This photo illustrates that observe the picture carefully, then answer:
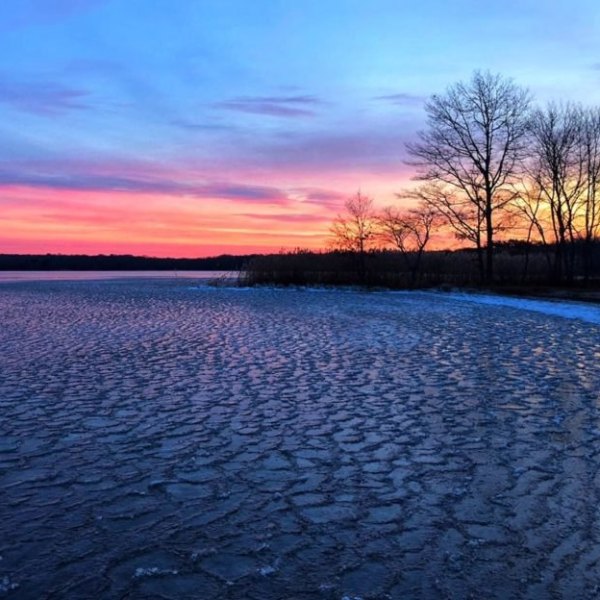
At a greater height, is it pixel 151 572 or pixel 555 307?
pixel 555 307

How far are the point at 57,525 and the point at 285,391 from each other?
4.68m

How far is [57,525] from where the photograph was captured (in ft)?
13.8

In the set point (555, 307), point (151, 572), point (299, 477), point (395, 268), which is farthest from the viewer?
point (395, 268)

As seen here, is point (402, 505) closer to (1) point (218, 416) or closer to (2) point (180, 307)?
(1) point (218, 416)

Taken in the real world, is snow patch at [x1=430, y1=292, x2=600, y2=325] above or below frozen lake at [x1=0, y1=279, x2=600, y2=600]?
above

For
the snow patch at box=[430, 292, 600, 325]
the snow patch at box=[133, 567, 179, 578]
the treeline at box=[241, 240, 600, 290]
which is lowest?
the snow patch at box=[133, 567, 179, 578]

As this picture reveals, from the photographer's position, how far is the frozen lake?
356 cm

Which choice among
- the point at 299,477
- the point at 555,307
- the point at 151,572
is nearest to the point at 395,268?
the point at 555,307

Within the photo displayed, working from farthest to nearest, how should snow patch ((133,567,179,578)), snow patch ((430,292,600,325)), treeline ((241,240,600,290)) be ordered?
treeline ((241,240,600,290)), snow patch ((430,292,600,325)), snow patch ((133,567,179,578))

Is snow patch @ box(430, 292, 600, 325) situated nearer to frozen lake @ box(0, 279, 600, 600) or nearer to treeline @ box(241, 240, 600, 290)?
frozen lake @ box(0, 279, 600, 600)

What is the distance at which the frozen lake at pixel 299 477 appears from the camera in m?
3.56

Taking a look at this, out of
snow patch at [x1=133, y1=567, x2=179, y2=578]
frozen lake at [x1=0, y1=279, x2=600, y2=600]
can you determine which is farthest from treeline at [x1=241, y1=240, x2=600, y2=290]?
snow patch at [x1=133, y1=567, x2=179, y2=578]

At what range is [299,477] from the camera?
17.1ft

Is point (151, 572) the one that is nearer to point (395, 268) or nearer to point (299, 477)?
point (299, 477)
